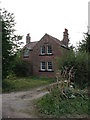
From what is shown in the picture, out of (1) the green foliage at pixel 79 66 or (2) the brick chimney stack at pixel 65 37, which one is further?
(2) the brick chimney stack at pixel 65 37

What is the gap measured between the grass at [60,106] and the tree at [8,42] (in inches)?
328

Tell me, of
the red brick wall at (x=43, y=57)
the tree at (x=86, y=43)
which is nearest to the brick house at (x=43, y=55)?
the red brick wall at (x=43, y=57)

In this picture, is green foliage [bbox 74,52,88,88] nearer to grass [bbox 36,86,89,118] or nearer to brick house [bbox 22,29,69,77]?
grass [bbox 36,86,89,118]

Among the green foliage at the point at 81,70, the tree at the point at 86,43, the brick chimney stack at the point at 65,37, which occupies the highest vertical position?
the brick chimney stack at the point at 65,37

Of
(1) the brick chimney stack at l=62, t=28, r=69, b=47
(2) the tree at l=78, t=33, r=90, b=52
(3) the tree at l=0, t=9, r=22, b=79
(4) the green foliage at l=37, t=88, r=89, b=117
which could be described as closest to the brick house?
(1) the brick chimney stack at l=62, t=28, r=69, b=47

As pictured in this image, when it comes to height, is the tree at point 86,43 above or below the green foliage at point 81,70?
above

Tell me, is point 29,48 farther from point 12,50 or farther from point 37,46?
point 12,50

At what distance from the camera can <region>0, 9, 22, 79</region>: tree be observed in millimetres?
19688

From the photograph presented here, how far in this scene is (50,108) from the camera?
36.2 feet

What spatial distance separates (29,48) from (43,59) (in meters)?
3.30

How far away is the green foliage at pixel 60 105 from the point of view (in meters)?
10.7

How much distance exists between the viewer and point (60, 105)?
11.5 meters

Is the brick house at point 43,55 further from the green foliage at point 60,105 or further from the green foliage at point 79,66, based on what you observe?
the green foliage at point 60,105

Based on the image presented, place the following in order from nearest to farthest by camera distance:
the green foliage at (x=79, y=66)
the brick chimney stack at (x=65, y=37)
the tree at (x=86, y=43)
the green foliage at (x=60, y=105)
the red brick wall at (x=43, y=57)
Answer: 1. the green foliage at (x=60, y=105)
2. the green foliage at (x=79, y=66)
3. the tree at (x=86, y=43)
4. the red brick wall at (x=43, y=57)
5. the brick chimney stack at (x=65, y=37)
